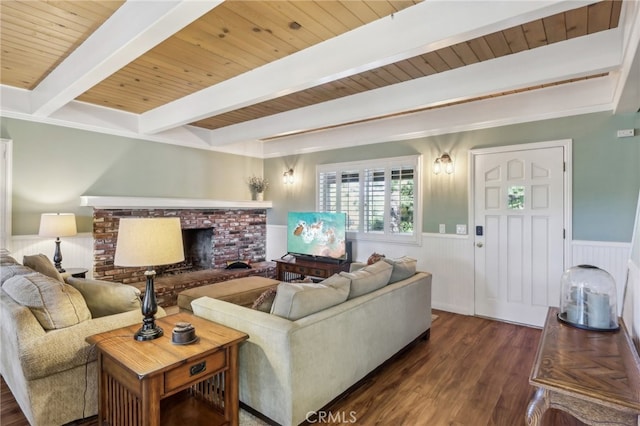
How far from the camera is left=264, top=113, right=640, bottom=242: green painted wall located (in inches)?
134

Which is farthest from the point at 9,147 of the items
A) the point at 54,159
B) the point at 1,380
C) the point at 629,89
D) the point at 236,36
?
the point at 629,89

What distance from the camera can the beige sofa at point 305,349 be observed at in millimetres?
1993

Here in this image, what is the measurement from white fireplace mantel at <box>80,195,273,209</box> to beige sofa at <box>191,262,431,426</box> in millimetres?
2831

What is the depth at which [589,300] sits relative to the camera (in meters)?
1.99

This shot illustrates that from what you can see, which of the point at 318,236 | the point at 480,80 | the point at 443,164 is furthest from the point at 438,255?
the point at 480,80

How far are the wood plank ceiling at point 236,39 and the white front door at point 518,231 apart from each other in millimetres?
1549

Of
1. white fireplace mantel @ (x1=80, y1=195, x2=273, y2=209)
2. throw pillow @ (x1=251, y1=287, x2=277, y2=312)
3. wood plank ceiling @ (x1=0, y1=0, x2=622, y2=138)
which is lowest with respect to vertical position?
throw pillow @ (x1=251, y1=287, x2=277, y2=312)

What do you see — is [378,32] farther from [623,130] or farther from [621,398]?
[623,130]

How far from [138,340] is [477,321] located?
12.2 ft

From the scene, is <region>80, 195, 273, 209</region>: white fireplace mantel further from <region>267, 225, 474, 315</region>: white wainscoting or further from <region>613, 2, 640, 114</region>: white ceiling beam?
<region>613, 2, 640, 114</region>: white ceiling beam

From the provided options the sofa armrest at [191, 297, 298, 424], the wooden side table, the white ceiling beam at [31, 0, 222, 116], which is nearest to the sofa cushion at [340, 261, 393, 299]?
the sofa armrest at [191, 297, 298, 424]

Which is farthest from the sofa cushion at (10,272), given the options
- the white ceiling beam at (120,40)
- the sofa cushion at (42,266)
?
the white ceiling beam at (120,40)

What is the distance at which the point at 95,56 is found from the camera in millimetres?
2588

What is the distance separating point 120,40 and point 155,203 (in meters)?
2.96
